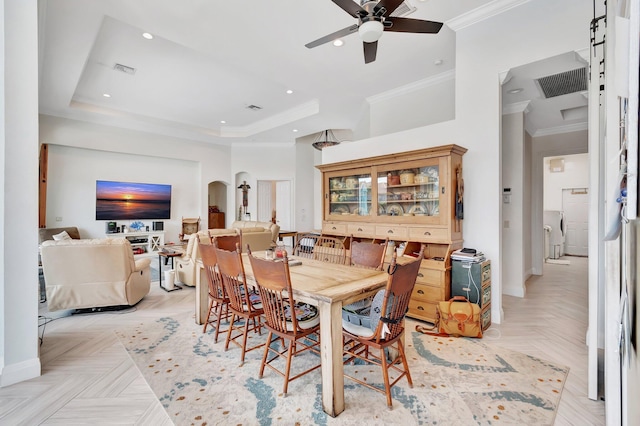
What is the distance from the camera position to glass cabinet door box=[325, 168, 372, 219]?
4438mm

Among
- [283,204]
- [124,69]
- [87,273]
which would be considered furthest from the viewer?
[283,204]

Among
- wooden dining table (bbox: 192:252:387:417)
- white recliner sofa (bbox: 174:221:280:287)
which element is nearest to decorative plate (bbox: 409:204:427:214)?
wooden dining table (bbox: 192:252:387:417)

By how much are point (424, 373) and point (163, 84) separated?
6236mm

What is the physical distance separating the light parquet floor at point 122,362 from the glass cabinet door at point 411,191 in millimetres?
1517

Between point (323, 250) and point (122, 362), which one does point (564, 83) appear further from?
point (122, 362)

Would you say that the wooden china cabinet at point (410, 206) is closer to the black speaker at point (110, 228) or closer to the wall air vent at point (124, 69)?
the wall air vent at point (124, 69)

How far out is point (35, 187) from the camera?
2.41 m

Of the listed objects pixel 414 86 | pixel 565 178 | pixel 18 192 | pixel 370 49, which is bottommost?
pixel 18 192

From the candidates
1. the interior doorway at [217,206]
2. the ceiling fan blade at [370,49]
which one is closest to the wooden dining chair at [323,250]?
the ceiling fan blade at [370,49]

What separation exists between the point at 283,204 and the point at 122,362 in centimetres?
754

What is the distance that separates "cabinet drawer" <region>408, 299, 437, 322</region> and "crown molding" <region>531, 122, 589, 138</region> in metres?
4.77

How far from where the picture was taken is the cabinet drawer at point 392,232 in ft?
12.9

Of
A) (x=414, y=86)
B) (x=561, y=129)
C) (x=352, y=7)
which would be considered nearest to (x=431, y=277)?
(x=352, y=7)

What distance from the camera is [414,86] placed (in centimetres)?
518
